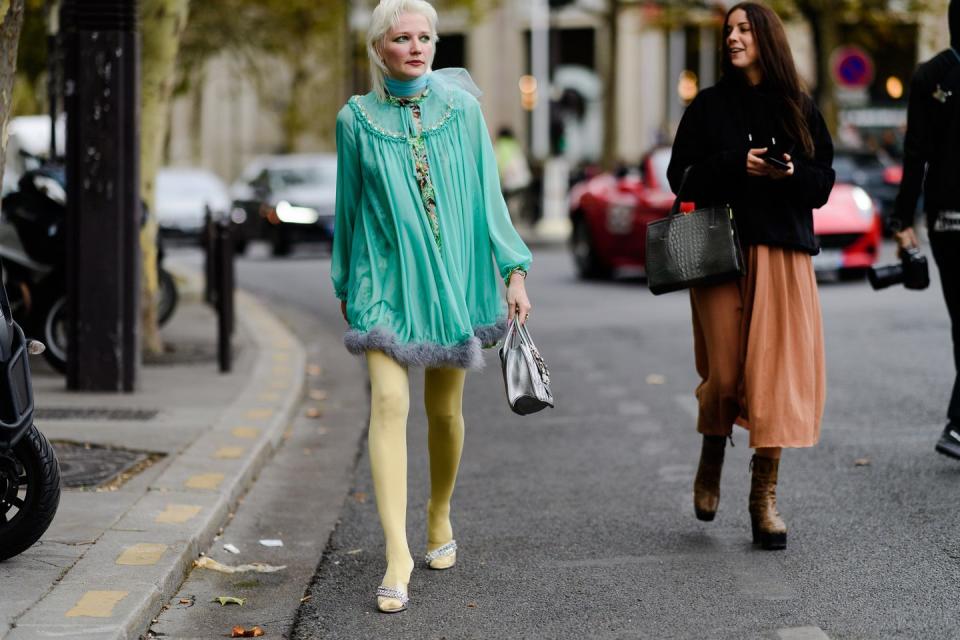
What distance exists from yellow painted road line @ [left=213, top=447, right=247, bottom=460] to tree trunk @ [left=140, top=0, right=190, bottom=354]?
3686mm

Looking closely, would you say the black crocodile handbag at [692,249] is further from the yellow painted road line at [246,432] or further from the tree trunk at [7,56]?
the yellow painted road line at [246,432]

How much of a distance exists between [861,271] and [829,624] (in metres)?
13.0

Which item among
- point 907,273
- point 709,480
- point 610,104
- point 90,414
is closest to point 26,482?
point 709,480

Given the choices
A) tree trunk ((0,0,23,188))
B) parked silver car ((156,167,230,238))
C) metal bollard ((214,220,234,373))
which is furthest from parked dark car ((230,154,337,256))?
tree trunk ((0,0,23,188))

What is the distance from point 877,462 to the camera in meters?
7.36

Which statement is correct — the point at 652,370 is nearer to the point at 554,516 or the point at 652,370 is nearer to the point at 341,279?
the point at 554,516

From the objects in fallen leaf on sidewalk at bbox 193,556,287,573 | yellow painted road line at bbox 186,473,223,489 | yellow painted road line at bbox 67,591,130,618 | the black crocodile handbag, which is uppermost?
the black crocodile handbag

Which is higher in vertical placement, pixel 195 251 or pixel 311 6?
pixel 311 6

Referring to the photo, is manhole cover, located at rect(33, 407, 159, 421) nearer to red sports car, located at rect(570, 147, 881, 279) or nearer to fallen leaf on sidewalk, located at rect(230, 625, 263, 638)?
fallen leaf on sidewalk, located at rect(230, 625, 263, 638)

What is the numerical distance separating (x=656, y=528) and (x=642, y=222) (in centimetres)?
1168

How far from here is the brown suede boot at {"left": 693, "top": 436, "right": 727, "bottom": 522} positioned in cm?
604

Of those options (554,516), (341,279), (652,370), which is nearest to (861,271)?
(652,370)

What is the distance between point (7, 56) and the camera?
5965 millimetres

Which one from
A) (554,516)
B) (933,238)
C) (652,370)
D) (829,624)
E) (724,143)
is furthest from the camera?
(652,370)
